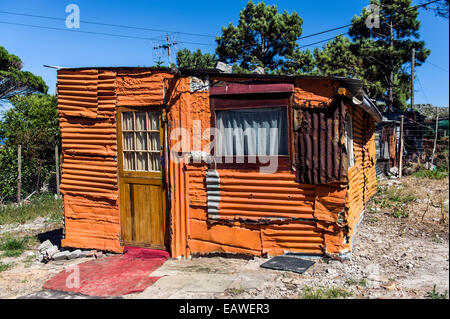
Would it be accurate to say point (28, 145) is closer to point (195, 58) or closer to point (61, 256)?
point (61, 256)

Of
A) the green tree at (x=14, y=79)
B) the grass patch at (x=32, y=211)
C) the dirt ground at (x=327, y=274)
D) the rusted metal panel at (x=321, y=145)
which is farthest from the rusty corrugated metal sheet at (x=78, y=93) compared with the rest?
the green tree at (x=14, y=79)

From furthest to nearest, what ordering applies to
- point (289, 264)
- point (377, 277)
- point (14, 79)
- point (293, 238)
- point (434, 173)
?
1. point (14, 79)
2. point (434, 173)
3. point (293, 238)
4. point (289, 264)
5. point (377, 277)

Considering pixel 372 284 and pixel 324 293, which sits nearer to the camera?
pixel 324 293

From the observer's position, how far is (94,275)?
570cm

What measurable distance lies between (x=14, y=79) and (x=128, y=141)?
18.9m

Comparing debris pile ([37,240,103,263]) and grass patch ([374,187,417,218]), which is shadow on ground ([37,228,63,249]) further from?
grass patch ([374,187,417,218])

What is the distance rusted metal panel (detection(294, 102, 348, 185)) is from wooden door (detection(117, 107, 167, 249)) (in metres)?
2.43

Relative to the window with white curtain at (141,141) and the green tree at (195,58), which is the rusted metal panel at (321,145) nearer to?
the window with white curtain at (141,141)

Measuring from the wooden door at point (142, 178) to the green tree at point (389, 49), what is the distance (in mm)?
19847

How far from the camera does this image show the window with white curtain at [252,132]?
584cm

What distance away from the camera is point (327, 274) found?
506cm

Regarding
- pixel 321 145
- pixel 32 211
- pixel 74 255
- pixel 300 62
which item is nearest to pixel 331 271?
pixel 321 145

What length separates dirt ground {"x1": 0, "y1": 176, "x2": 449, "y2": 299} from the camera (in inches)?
179
